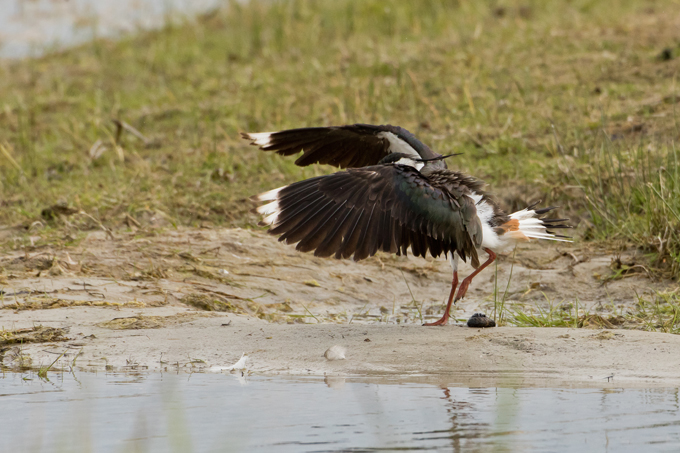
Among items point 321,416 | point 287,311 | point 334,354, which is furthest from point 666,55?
point 321,416

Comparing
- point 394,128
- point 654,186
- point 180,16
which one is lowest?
point 654,186

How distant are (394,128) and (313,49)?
5593mm

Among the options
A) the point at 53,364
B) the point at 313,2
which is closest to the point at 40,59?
the point at 313,2

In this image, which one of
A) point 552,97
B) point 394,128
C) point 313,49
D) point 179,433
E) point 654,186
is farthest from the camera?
point 313,49

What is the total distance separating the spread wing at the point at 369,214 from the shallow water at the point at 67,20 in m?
8.93

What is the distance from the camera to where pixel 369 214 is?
15.0ft

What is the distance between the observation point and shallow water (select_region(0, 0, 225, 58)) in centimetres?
1288

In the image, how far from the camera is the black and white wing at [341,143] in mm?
5637

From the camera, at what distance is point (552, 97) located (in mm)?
8812

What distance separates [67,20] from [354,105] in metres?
6.14

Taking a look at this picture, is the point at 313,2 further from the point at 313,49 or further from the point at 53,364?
the point at 53,364

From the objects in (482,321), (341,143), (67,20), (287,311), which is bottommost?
(287,311)

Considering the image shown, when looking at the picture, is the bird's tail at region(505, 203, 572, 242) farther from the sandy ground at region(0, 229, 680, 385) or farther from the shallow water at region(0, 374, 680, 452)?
the shallow water at region(0, 374, 680, 452)

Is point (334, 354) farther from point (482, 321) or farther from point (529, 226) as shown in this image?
point (529, 226)
